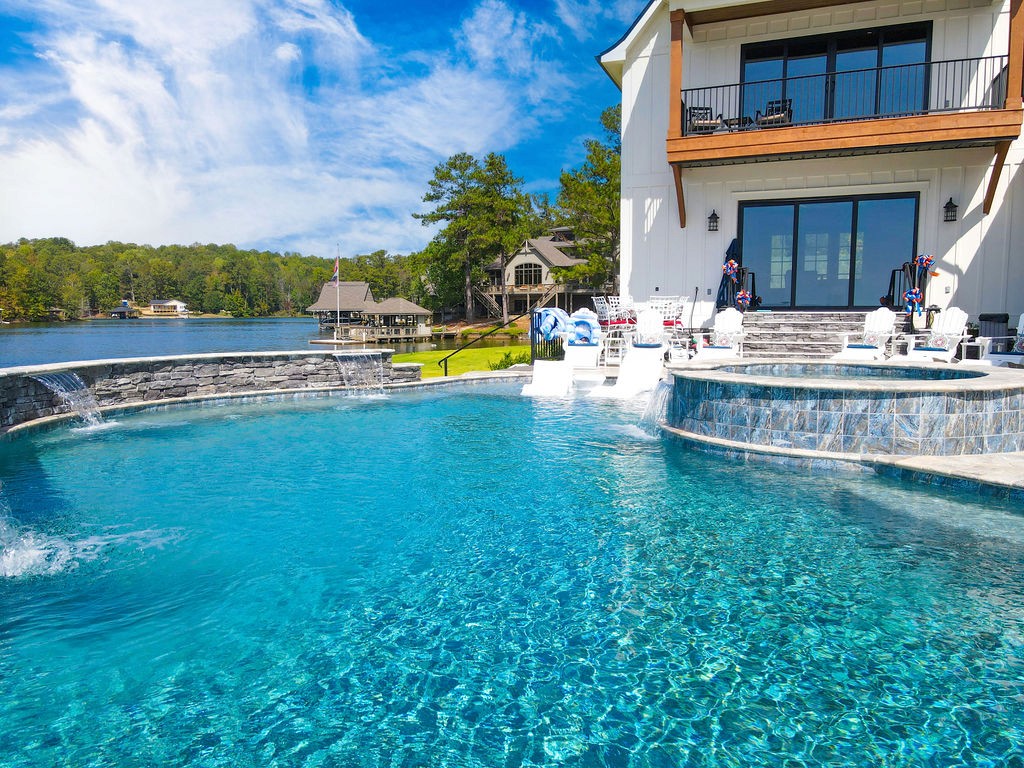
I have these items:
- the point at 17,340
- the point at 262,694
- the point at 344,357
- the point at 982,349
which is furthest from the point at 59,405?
the point at 17,340

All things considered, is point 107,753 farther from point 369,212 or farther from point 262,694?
point 369,212

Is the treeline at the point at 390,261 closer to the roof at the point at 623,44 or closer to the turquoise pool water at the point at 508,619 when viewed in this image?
the roof at the point at 623,44

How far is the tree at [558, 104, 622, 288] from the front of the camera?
31359 millimetres

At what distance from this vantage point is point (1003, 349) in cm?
1194

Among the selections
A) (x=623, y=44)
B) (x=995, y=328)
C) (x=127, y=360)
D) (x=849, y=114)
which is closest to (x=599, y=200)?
(x=623, y=44)

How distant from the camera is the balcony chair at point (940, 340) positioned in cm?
1116

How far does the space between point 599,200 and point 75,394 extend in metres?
26.0

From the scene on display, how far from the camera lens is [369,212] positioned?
313ft

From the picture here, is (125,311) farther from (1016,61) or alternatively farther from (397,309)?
(1016,61)

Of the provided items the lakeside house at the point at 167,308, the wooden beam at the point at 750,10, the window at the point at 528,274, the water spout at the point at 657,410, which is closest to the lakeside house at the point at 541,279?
the window at the point at 528,274

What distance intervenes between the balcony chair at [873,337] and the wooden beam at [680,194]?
15.7 ft

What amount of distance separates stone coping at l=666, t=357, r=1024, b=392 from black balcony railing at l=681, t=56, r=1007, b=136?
7.00 meters

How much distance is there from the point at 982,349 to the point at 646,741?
1189 centimetres

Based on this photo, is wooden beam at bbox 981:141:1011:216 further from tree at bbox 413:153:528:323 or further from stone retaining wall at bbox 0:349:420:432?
tree at bbox 413:153:528:323
